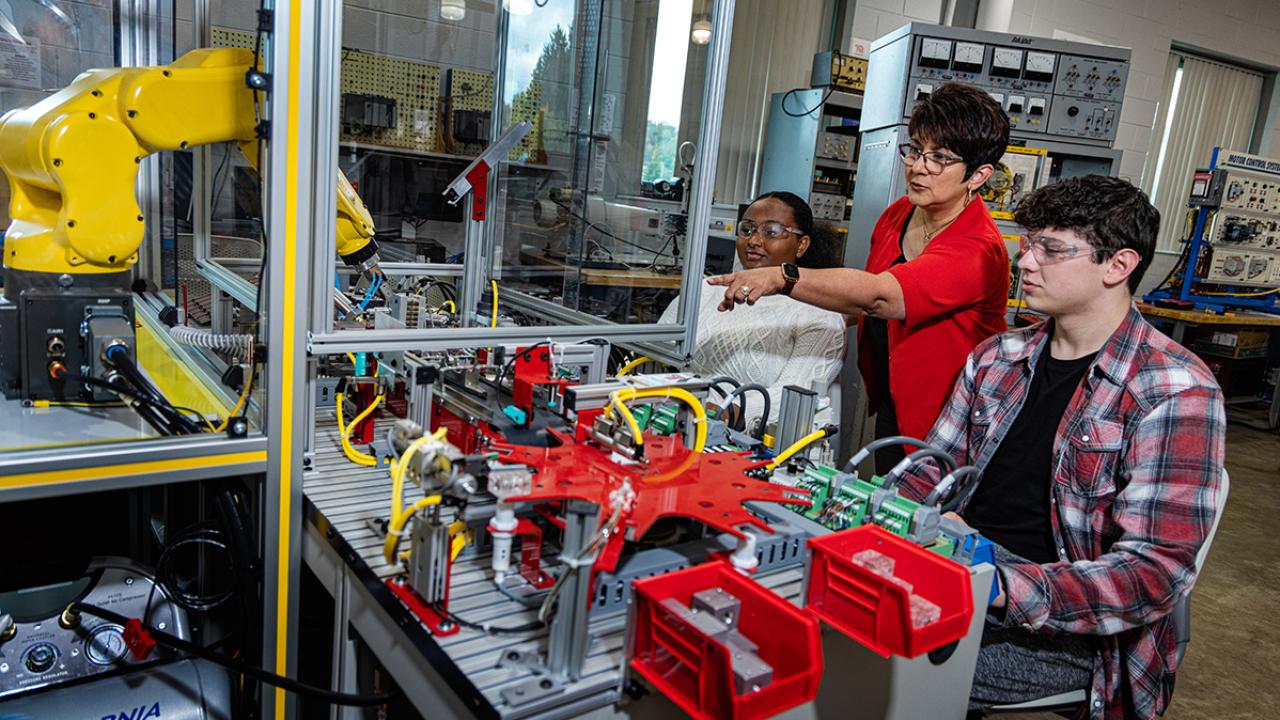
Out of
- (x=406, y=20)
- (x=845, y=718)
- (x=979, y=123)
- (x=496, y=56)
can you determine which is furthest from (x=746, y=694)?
(x=406, y=20)

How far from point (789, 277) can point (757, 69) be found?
12.4 ft

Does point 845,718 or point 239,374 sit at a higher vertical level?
point 239,374

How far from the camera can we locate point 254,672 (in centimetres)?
113

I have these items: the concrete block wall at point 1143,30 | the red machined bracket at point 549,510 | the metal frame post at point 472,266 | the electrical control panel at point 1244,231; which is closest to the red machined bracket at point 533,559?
the red machined bracket at point 549,510

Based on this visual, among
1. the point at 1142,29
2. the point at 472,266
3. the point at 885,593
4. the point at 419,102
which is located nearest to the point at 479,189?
the point at 472,266

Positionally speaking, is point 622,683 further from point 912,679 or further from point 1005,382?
point 1005,382

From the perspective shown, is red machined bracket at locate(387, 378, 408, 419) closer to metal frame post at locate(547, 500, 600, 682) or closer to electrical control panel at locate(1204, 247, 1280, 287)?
metal frame post at locate(547, 500, 600, 682)

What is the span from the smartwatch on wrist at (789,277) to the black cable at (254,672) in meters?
1.06

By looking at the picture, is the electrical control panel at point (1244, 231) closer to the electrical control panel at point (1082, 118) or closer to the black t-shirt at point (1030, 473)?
→ the electrical control panel at point (1082, 118)

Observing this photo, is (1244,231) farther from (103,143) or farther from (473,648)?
(103,143)

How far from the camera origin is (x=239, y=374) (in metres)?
1.28

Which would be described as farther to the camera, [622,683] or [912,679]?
[912,679]

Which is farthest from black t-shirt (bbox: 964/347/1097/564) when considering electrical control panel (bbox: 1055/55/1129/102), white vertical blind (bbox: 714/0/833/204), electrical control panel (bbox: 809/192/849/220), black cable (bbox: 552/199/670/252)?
white vertical blind (bbox: 714/0/833/204)

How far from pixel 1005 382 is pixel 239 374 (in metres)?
1.40
